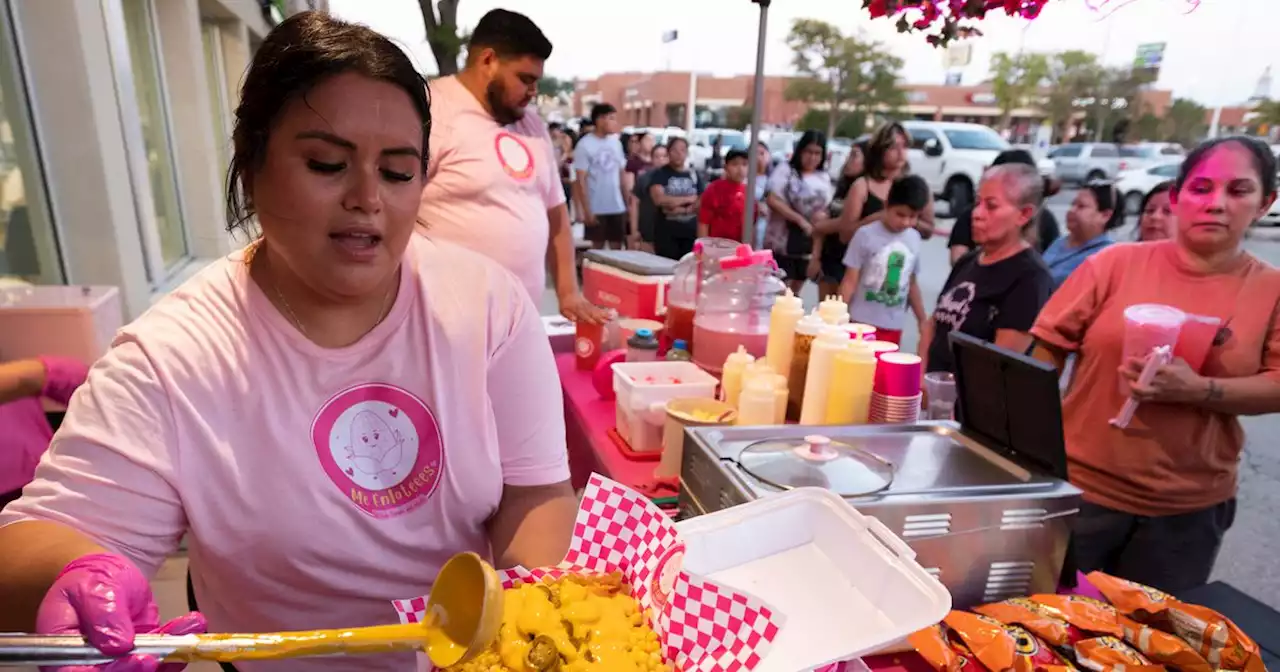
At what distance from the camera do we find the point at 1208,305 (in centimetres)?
192

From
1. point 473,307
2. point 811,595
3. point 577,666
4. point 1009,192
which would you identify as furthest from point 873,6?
point 577,666

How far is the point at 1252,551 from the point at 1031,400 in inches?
118

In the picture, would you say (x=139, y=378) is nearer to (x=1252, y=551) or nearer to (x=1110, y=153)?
(x=1252, y=551)

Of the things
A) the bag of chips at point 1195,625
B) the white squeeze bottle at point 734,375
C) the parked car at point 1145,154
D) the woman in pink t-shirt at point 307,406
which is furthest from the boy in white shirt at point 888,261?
the parked car at point 1145,154

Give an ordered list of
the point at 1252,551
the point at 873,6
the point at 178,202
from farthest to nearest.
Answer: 1. the point at 178,202
2. the point at 1252,551
3. the point at 873,6

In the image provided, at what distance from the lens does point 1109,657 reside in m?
1.10

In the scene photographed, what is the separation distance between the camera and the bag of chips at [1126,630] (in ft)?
3.59

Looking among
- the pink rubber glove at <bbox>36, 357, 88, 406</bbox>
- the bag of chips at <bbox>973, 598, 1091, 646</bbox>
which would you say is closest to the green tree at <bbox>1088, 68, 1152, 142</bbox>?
the bag of chips at <bbox>973, 598, 1091, 646</bbox>

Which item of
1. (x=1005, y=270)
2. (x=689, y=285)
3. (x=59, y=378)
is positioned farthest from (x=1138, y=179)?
(x=59, y=378)

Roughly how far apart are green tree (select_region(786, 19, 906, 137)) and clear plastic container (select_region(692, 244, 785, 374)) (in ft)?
64.1

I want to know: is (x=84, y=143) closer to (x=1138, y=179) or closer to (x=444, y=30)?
(x=444, y=30)

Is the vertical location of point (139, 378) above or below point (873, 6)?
below

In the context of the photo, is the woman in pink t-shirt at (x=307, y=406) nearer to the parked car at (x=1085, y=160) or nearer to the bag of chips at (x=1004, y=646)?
the bag of chips at (x=1004, y=646)

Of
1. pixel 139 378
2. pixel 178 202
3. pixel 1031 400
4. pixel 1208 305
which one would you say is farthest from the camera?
pixel 178 202
